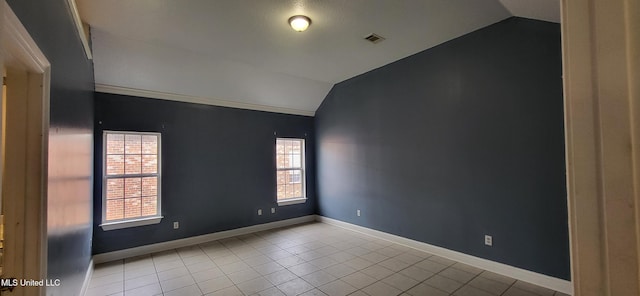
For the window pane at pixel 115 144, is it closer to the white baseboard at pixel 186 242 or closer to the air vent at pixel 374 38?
the white baseboard at pixel 186 242

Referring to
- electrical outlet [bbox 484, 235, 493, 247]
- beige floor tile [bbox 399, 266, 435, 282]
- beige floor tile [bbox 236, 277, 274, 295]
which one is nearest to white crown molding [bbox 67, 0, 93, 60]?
beige floor tile [bbox 236, 277, 274, 295]

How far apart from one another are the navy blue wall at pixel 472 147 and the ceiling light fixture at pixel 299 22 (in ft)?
6.36

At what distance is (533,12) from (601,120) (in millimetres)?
3371

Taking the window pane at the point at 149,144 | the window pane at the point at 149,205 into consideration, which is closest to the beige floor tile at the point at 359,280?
the window pane at the point at 149,205

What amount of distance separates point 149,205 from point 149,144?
95 cm

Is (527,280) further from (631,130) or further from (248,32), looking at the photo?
(248,32)

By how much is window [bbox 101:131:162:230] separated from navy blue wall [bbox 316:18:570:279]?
3.35 metres

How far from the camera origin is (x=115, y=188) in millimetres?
4141

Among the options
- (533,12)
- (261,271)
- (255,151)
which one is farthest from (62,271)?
(533,12)

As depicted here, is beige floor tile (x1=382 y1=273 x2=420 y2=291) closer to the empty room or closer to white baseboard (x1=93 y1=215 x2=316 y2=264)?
the empty room

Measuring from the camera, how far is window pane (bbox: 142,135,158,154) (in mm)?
4418

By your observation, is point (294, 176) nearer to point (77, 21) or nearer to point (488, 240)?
point (488, 240)

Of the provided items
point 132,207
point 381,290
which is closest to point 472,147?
point 381,290

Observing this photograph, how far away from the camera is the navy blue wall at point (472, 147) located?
2980 mm
